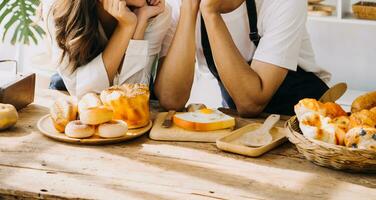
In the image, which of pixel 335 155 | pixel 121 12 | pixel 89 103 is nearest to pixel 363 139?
pixel 335 155

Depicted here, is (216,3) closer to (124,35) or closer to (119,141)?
(124,35)

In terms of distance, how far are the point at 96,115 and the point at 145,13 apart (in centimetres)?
61

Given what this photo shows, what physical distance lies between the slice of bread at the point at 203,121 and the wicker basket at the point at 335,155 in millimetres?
269

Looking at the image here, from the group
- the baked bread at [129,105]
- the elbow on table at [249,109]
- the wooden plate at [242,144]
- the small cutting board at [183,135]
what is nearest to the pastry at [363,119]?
the wooden plate at [242,144]

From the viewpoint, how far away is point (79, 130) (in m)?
1.68

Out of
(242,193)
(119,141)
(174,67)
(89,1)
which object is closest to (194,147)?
(119,141)

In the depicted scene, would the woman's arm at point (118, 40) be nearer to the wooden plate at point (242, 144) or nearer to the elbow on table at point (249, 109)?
the elbow on table at point (249, 109)

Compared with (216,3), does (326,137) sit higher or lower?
lower

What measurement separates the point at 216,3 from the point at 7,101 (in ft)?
2.38

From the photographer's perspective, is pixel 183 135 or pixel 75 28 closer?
pixel 183 135

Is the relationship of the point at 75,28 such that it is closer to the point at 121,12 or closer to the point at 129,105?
the point at 121,12

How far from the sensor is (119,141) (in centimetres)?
172

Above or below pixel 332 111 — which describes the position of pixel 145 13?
above

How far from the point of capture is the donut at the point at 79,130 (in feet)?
5.52
